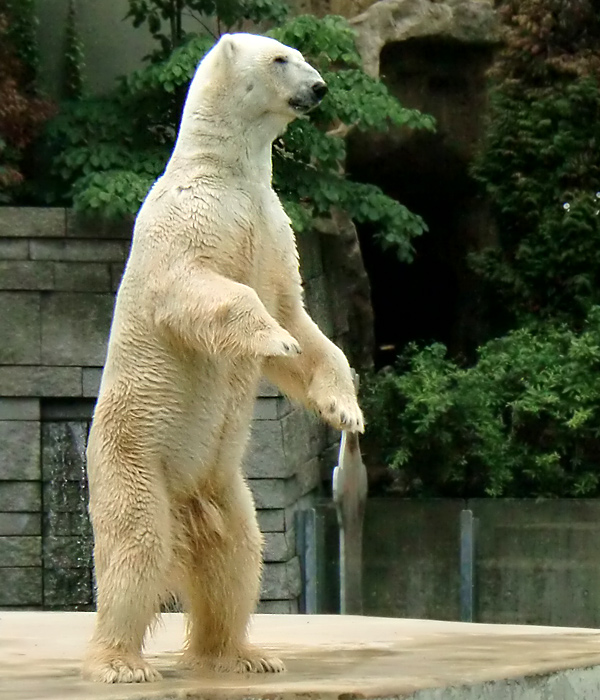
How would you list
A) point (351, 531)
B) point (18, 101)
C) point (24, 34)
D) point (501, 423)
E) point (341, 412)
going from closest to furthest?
point (341, 412) → point (351, 531) → point (18, 101) → point (501, 423) → point (24, 34)

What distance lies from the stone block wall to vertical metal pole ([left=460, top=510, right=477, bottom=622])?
1.09m

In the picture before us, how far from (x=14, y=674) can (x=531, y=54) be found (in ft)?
25.4

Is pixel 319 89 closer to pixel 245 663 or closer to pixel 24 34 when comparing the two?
pixel 245 663

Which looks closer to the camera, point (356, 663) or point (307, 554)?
point (356, 663)

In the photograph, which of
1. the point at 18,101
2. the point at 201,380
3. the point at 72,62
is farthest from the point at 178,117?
the point at 201,380

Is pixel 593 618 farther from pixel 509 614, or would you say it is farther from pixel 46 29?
pixel 46 29

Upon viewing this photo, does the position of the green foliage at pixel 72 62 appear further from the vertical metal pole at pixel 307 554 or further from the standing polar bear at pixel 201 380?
the standing polar bear at pixel 201 380

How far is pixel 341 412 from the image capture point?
360 cm

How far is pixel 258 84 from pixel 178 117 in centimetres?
553

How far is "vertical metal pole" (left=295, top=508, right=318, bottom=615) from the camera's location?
8703 mm

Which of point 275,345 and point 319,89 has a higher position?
point 319,89

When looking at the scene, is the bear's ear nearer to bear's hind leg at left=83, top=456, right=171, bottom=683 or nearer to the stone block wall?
bear's hind leg at left=83, top=456, right=171, bottom=683

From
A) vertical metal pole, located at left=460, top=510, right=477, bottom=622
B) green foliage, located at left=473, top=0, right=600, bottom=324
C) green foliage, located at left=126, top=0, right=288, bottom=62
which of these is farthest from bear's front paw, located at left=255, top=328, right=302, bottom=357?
Answer: green foliage, located at left=473, top=0, right=600, bottom=324

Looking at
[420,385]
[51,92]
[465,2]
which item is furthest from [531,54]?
[51,92]
